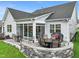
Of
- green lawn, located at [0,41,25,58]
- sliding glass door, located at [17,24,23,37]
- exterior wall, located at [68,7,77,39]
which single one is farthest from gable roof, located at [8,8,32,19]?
exterior wall, located at [68,7,77,39]

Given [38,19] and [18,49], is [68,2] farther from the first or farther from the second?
[18,49]

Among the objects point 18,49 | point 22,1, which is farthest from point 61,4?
point 18,49

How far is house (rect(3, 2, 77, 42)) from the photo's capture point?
9492 millimetres

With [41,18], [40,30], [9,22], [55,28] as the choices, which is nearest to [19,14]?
[9,22]

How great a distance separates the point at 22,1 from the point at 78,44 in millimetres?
4806

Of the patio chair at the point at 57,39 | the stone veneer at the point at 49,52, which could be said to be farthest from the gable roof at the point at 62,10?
the stone veneer at the point at 49,52

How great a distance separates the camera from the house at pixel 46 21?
9.49 metres

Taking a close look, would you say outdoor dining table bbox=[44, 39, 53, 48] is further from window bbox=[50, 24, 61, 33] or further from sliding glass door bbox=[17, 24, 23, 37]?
sliding glass door bbox=[17, 24, 23, 37]

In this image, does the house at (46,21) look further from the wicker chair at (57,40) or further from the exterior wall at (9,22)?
the wicker chair at (57,40)

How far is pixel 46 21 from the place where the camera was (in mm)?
10117

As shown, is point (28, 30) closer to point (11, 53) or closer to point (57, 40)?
point (11, 53)

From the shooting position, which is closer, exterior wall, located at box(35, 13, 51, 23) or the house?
the house

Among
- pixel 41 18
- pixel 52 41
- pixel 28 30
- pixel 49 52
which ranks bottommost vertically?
pixel 49 52

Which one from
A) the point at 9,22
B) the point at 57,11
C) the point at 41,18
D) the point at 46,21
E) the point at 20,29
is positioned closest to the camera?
the point at 57,11
